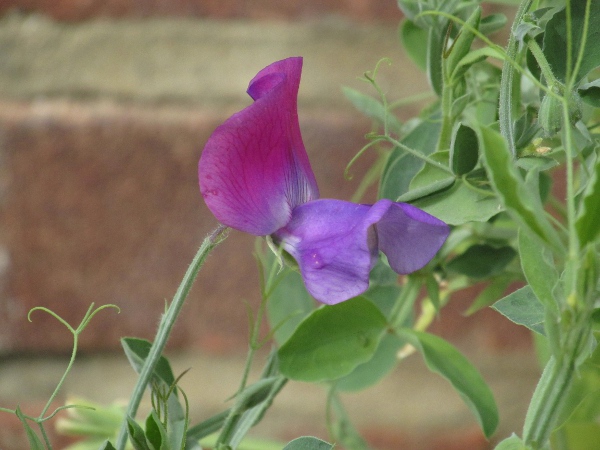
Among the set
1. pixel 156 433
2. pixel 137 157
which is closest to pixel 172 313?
Answer: pixel 156 433

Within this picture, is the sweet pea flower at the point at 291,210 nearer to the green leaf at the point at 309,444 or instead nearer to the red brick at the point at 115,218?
the green leaf at the point at 309,444

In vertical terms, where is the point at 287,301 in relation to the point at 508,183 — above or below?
below

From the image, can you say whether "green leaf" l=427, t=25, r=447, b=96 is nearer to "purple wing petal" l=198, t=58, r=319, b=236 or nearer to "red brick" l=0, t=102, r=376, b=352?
"purple wing petal" l=198, t=58, r=319, b=236

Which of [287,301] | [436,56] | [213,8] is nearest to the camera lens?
Answer: [436,56]

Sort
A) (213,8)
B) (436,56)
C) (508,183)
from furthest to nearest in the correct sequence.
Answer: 1. (213,8)
2. (436,56)
3. (508,183)

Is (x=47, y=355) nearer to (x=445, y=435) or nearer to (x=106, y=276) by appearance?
(x=106, y=276)

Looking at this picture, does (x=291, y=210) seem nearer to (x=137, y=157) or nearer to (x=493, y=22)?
(x=493, y=22)

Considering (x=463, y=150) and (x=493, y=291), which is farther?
(x=493, y=291)
